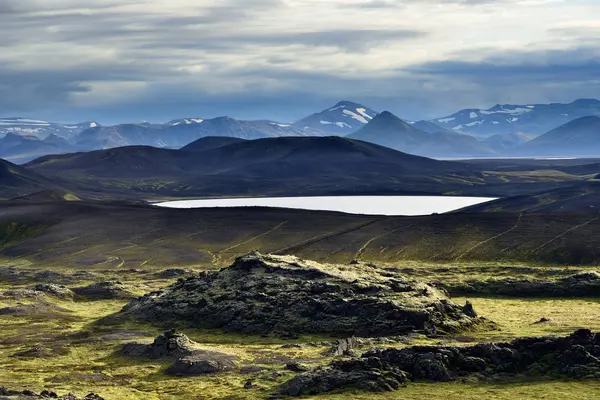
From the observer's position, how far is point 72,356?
281 feet

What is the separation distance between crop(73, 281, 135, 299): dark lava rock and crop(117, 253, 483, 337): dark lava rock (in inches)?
762

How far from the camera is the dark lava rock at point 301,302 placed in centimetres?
9462

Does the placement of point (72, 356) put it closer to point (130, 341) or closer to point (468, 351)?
point (130, 341)

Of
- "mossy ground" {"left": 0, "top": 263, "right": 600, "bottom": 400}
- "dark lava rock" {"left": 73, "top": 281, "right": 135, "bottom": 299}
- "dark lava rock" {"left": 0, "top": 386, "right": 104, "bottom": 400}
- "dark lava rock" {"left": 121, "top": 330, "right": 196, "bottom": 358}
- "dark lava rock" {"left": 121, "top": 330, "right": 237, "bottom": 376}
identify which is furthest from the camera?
"dark lava rock" {"left": 73, "top": 281, "right": 135, "bottom": 299}

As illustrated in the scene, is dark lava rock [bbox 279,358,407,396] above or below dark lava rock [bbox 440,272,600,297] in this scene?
above

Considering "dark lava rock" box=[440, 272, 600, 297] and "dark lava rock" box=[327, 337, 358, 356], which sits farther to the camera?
"dark lava rock" box=[440, 272, 600, 297]

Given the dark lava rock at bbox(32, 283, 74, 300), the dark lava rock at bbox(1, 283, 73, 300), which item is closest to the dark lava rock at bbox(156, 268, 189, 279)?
the dark lava rock at bbox(1, 283, 73, 300)

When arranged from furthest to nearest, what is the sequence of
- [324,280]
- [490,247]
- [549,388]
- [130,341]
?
[490,247] → [324,280] → [130,341] → [549,388]

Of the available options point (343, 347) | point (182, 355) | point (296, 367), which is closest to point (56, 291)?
point (182, 355)

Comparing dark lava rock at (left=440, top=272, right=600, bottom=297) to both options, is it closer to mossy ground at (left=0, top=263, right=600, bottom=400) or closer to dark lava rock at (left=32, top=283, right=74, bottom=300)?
mossy ground at (left=0, top=263, right=600, bottom=400)

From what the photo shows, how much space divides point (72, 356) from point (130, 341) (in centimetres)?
810

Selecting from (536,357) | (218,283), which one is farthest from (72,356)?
(536,357)

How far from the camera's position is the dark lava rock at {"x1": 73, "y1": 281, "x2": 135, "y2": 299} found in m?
134

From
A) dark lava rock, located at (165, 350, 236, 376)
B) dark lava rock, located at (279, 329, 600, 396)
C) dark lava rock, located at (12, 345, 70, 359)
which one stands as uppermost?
dark lava rock, located at (279, 329, 600, 396)
